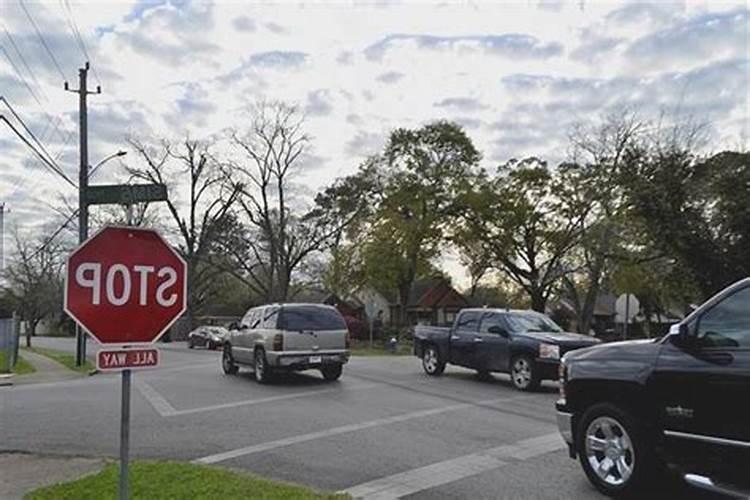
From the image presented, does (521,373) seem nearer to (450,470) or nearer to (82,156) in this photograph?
Answer: (450,470)

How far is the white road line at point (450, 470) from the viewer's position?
22.7ft

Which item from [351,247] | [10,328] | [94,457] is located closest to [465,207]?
[351,247]

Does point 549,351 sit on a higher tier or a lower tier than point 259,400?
higher

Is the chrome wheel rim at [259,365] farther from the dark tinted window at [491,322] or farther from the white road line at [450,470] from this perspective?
the white road line at [450,470]

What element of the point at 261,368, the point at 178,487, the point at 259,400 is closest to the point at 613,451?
the point at 178,487

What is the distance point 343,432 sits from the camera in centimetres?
1011

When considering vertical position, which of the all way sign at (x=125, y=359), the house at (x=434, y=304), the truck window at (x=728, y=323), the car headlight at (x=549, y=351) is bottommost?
the car headlight at (x=549, y=351)

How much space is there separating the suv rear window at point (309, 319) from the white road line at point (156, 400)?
3.09 meters

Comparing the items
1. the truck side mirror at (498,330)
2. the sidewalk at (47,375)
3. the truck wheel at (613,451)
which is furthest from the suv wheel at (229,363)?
the truck wheel at (613,451)

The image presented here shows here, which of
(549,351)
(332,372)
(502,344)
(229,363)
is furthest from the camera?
(229,363)

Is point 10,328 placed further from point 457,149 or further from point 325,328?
point 457,149

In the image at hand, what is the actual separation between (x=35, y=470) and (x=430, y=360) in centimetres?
1172

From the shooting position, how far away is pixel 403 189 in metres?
49.6

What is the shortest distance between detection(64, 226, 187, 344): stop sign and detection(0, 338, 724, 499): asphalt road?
3.03 meters
